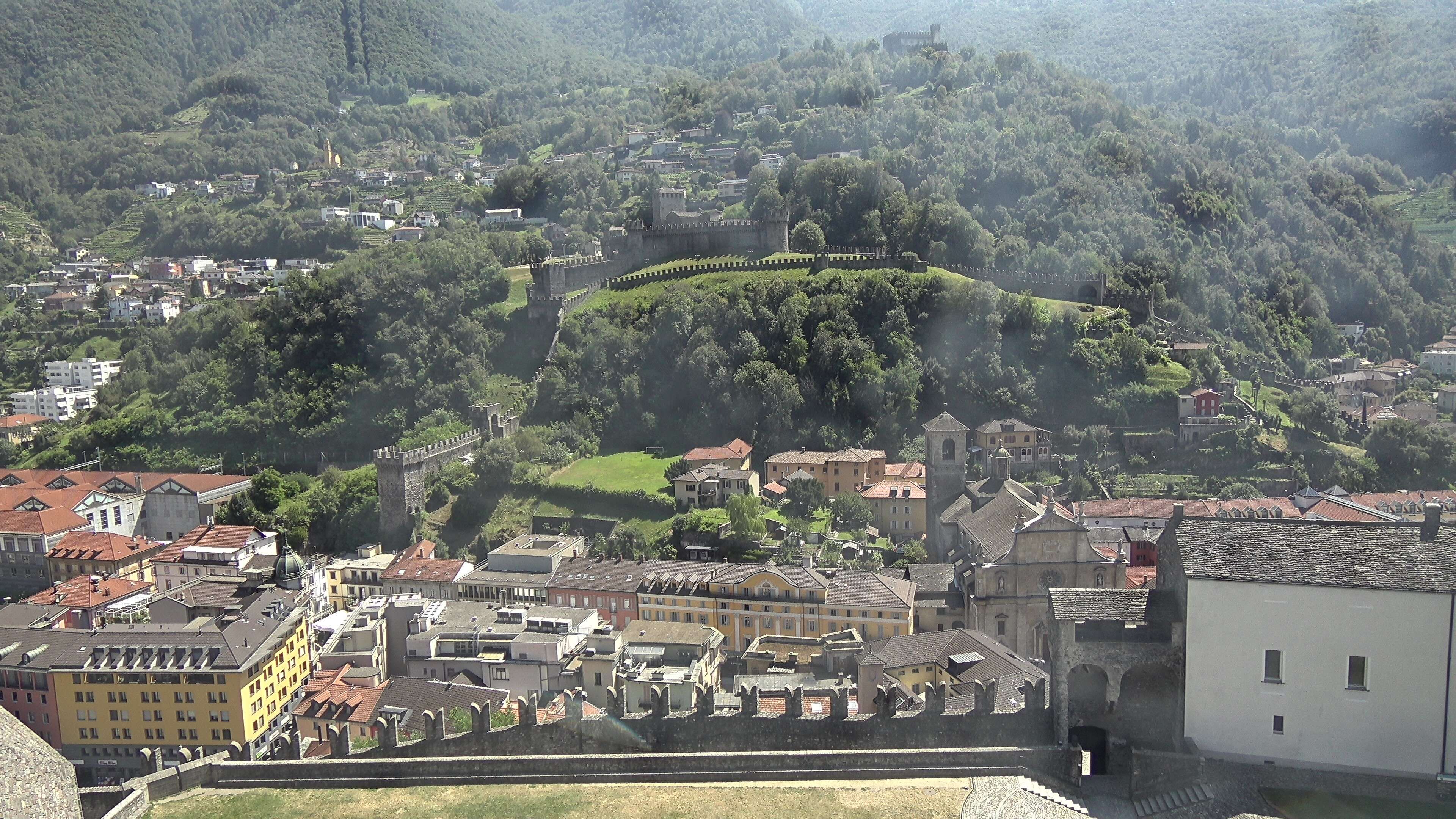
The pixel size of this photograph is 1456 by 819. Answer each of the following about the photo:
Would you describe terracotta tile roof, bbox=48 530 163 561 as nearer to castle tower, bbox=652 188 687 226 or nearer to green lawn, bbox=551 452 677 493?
green lawn, bbox=551 452 677 493

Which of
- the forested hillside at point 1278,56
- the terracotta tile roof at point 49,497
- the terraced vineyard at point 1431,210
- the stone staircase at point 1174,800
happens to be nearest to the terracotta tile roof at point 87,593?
the terracotta tile roof at point 49,497

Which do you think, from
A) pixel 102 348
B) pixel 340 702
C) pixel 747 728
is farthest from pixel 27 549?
pixel 747 728

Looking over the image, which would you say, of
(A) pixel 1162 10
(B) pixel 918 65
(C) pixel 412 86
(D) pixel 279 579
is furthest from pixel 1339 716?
(C) pixel 412 86

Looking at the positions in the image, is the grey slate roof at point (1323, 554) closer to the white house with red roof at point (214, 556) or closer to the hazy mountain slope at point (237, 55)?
the white house with red roof at point (214, 556)

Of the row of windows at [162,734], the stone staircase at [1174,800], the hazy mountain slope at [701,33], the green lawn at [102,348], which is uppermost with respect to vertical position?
the hazy mountain slope at [701,33]

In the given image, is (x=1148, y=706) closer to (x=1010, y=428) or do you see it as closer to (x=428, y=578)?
(x=428, y=578)

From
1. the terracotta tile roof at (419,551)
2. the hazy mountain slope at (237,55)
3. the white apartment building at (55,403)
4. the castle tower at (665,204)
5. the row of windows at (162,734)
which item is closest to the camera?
the row of windows at (162,734)
